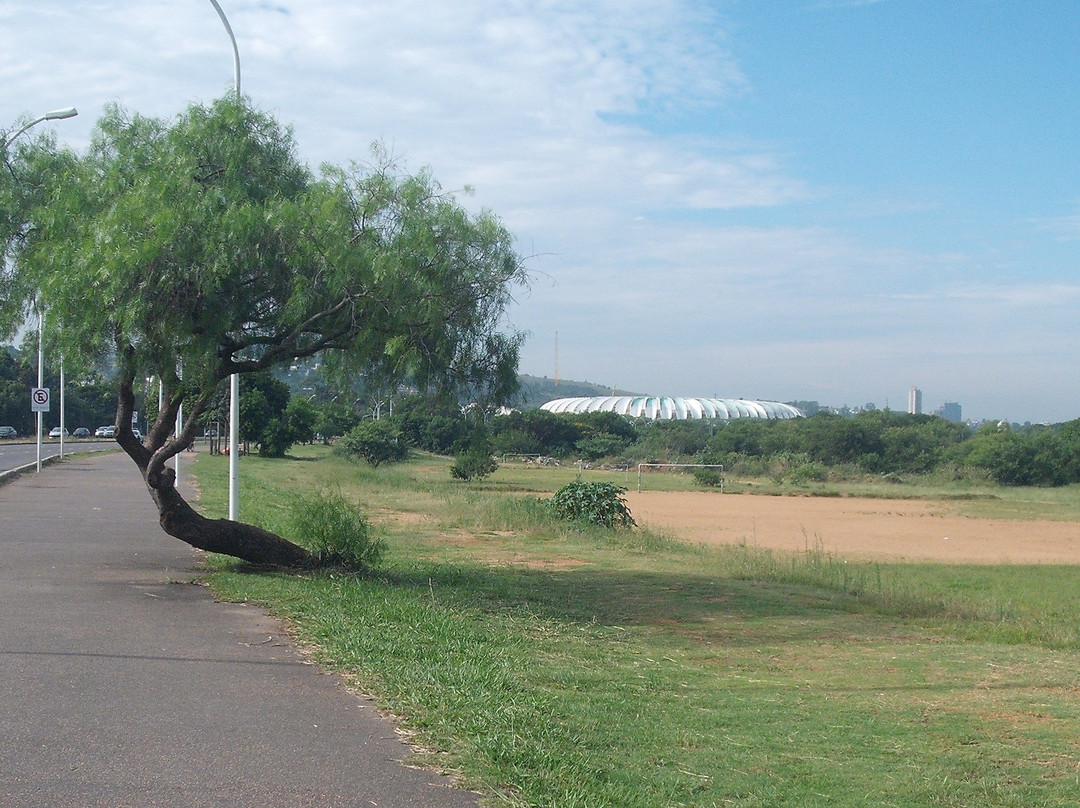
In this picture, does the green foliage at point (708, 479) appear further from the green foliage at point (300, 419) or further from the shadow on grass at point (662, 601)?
the shadow on grass at point (662, 601)

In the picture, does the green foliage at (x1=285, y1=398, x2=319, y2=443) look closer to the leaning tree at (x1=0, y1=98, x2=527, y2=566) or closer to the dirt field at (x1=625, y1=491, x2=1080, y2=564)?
the dirt field at (x1=625, y1=491, x2=1080, y2=564)

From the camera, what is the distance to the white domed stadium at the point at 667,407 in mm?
159625

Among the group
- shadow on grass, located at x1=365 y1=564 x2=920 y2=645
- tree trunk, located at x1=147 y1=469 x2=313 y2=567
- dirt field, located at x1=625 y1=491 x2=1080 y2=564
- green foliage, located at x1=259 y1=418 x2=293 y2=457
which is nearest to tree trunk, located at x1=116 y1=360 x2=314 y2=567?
tree trunk, located at x1=147 y1=469 x2=313 y2=567

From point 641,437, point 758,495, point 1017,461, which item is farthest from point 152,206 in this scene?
point 641,437

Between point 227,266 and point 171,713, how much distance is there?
5560 millimetres

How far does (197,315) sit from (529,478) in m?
56.0

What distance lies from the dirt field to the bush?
14561 mm

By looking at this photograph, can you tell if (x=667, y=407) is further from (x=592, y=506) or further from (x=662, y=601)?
(x=662, y=601)

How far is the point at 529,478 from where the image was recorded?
66.9m

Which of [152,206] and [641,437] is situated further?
[641,437]

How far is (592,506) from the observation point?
89.5 ft

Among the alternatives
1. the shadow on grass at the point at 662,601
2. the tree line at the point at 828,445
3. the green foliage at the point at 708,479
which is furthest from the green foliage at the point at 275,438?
the shadow on grass at the point at 662,601

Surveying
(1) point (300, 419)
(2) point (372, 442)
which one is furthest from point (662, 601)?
(1) point (300, 419)

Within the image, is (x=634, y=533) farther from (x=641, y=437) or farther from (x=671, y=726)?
(x=641, y=437)
